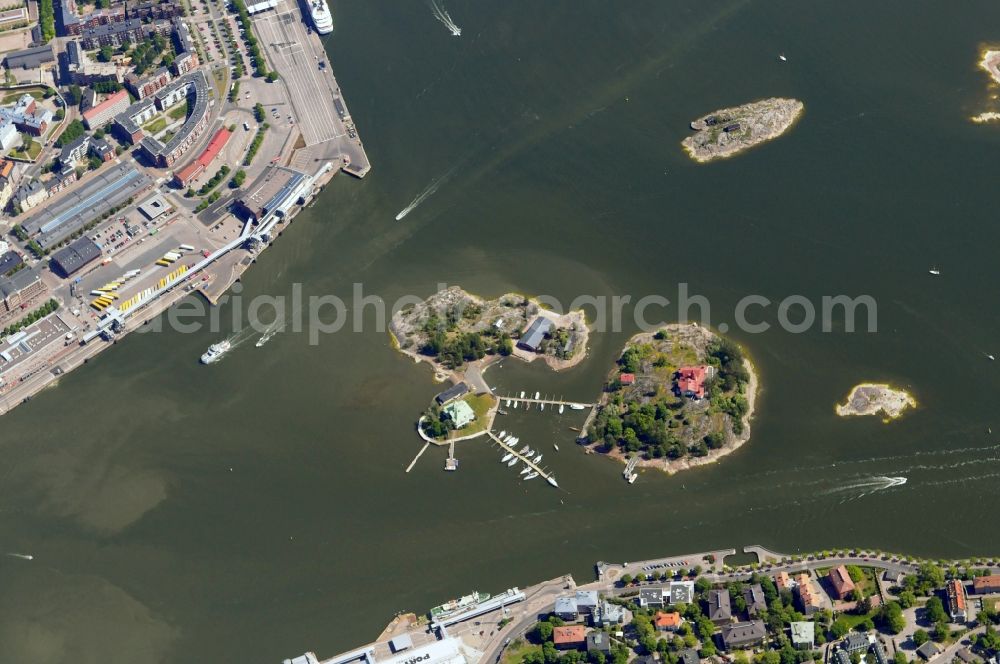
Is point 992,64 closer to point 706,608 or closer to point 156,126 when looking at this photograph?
point 706,608

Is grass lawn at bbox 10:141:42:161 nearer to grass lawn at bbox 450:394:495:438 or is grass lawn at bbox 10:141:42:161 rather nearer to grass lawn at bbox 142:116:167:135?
grass lawn at bbox 142:116:167:135

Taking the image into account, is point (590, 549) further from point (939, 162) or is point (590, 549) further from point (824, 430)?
point (939, 162)

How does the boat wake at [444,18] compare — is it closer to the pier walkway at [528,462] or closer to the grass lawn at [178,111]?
the grass lawn at [178,111]

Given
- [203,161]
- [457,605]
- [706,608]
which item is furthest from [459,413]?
[203,161]

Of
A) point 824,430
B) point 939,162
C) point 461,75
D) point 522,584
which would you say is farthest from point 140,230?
point 939,162

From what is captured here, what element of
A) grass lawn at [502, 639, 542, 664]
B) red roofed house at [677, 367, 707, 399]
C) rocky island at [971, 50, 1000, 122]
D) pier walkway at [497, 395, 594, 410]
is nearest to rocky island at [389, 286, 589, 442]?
pier walkway at [497, 395, 594, 410]

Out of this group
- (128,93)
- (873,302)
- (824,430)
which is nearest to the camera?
(824,430)
